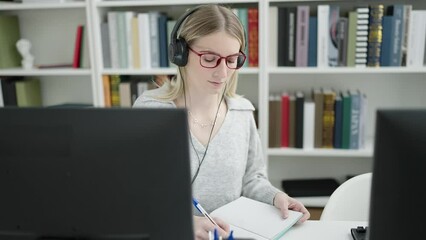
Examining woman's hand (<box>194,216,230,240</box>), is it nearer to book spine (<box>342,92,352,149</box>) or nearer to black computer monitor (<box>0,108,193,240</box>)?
black computer monitor (<box>0,108,193,240</box>)

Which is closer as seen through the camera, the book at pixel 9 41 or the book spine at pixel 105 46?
the book spine at pixel 105 46

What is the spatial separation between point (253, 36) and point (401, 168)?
1586 mm

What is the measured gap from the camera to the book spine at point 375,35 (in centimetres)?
200

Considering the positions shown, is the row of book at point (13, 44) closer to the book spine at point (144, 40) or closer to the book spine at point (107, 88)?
the book spine at point (107, 88)

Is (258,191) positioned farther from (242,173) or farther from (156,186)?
(156,186)

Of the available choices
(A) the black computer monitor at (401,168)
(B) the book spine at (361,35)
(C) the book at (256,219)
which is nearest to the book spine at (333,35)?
(B) the book spine at (361,35)

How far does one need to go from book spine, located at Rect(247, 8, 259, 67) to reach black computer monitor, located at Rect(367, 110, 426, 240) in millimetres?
1551

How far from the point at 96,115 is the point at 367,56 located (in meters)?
1.77

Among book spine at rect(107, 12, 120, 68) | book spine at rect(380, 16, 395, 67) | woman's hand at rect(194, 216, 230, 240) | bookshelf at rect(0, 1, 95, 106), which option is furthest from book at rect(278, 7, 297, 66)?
woman's hand at rect(194, 216, 230, 240)

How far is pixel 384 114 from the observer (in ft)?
2.03

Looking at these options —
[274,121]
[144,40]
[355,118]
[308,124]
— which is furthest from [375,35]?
[144,40]

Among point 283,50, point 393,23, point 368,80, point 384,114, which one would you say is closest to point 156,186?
point 384,114

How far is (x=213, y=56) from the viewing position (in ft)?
3.99

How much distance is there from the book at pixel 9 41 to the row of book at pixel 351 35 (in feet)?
5.16
